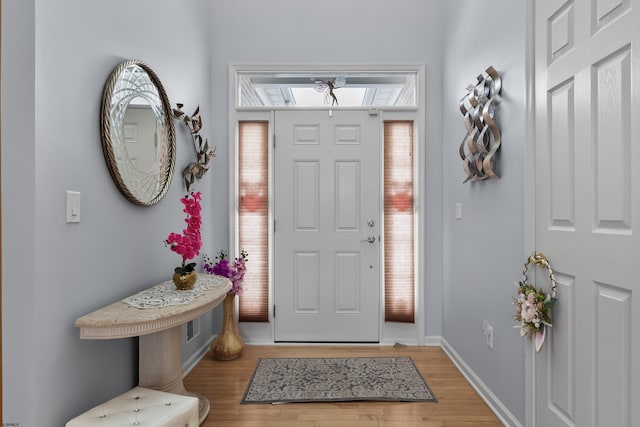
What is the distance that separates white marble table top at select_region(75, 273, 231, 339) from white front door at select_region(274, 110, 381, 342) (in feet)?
4.71

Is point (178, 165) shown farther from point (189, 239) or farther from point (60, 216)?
point (60, 216)

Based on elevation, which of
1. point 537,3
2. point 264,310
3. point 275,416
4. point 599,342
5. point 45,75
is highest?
point 537,3

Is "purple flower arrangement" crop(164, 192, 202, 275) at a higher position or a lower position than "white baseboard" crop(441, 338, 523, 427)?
higher

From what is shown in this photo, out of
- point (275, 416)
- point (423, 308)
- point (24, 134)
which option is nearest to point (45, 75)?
point (24, 134)

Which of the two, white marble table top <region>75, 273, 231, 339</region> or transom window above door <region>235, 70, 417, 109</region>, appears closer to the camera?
white marble table top <region>75, 273, 231, 339</region>

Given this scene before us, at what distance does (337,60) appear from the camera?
10.1 ft

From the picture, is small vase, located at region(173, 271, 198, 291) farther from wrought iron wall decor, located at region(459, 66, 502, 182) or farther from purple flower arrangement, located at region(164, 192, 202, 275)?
wrought iron wall decor, located at region(459, 66, 502, 182)

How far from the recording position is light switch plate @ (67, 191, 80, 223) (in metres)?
1.44

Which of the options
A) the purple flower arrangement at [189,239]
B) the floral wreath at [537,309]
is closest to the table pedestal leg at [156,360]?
the purple flower arrangement at [189,239]

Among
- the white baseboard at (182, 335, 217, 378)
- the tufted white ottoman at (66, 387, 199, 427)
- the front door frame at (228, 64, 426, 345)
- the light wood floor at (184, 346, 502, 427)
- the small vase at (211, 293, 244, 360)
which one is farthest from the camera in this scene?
the front door frame at (228, 64, 426, 345)

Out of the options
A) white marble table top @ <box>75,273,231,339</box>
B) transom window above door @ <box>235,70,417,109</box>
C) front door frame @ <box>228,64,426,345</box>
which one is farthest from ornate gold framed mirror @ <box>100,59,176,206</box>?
transom window above door @ <box>235,70,417,109</box>

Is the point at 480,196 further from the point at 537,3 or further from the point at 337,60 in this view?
the point at 337,60

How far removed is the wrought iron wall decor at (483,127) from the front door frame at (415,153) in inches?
28.0

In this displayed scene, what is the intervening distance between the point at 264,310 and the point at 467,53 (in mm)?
2618
